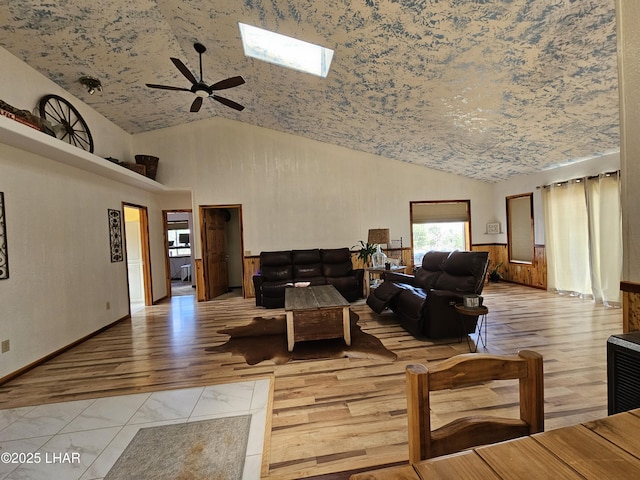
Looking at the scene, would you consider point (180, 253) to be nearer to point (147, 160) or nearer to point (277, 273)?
point (147, 160)

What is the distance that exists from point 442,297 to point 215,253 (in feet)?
16.5

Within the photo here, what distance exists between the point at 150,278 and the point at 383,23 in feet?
19.3

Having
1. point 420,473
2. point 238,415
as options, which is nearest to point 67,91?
point 238,415

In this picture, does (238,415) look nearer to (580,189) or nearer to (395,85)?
(395,85)

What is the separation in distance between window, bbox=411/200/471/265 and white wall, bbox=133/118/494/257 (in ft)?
0.71

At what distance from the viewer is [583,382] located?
7.61 feet

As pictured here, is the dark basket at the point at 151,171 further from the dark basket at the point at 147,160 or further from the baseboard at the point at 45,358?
the baseboard at the point at 45,358

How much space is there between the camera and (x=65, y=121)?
3.87 metres

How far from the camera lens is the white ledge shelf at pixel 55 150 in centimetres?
260

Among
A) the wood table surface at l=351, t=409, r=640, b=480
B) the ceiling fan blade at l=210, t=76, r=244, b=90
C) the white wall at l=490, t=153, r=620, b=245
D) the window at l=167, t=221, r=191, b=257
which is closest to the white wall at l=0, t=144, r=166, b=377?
the ceiling fan blade at l=210, t=76, r=244, b=90

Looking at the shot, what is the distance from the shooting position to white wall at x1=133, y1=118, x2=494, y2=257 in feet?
19.4

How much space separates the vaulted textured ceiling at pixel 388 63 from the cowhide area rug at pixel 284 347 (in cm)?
316

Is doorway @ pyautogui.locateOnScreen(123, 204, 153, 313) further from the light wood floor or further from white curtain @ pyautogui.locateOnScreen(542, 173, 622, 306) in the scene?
white curtain @ pyautogui.locateOnScreen(542, 173, 622, 306)

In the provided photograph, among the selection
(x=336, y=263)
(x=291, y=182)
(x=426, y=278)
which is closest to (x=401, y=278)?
(x=426, y=278)
